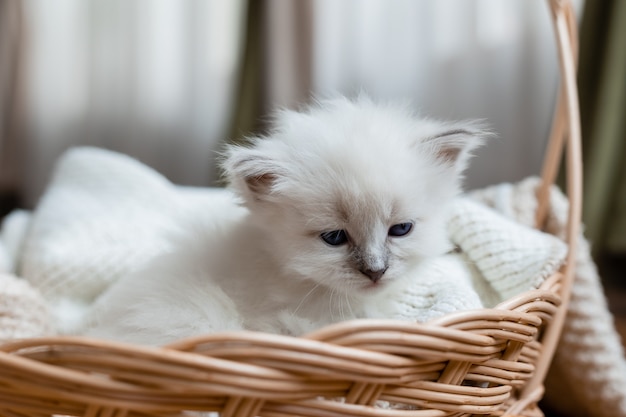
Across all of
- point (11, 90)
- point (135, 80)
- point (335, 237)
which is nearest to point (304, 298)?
point (335, 237)

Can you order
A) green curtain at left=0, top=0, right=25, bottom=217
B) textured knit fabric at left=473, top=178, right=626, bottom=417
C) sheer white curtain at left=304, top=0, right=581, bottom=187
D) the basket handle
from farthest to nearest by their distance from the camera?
green curtain at left=0, top=0, right=25, bottom=217, sheer white curtain at left=304, top=0, right=581, bottom=187, textured knit fabric at left=473, top=178, right=626, bottom=417, the basket handle

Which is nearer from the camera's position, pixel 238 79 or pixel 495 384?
pixel 495 384

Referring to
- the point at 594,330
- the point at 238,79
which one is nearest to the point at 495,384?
the point at 594,330

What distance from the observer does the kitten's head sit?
0.94m

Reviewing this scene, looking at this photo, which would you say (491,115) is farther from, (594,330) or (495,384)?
(495,384)

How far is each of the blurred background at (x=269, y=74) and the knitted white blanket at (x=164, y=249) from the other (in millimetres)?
471

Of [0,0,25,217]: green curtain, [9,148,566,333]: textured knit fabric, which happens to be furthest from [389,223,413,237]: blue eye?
[0,0,25,217]: green curtain

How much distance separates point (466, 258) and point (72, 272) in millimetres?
842

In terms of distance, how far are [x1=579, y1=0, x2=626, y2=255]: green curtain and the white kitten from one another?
32.1 inches

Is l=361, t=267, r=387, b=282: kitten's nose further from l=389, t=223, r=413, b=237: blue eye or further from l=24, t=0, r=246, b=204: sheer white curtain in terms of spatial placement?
l=24, t=0, r=246, b=204: sheer white curtain

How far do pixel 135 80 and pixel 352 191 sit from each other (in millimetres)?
2004

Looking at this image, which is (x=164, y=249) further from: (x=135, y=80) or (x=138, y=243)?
(x=135, y=80)

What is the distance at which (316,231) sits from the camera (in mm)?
958

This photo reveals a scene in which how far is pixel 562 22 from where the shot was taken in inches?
45.6
